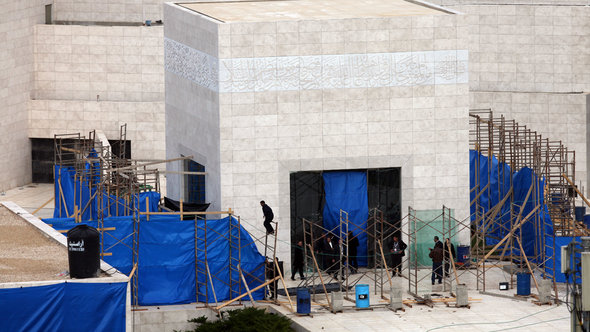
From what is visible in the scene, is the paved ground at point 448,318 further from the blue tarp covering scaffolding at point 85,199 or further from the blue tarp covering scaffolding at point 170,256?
the blue tarp covering scaffolding at point 85,199

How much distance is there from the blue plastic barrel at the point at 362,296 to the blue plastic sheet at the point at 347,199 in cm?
485

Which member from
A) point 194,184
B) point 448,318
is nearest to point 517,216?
point 448,318

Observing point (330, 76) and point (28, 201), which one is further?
point (28, 201)

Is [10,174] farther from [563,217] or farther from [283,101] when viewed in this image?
[563,217]

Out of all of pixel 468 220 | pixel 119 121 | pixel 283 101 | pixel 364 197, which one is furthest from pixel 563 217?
pixel 119 121

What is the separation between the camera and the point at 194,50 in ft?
179

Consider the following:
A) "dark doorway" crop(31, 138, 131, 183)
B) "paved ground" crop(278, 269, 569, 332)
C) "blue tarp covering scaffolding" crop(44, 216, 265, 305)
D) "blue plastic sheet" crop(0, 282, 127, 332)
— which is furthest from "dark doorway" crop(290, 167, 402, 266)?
"dark doorway" crop(31, 138, 131, 183)

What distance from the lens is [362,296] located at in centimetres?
4803

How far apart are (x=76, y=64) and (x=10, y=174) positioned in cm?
649

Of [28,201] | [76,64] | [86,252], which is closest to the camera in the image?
[86,252]

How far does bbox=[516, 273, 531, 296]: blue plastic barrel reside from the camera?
49.0 m

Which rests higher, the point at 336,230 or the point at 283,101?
the point at 283,101

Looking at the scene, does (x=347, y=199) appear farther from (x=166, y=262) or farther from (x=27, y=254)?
(x=27, y=254)

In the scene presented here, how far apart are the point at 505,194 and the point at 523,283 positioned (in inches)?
372
